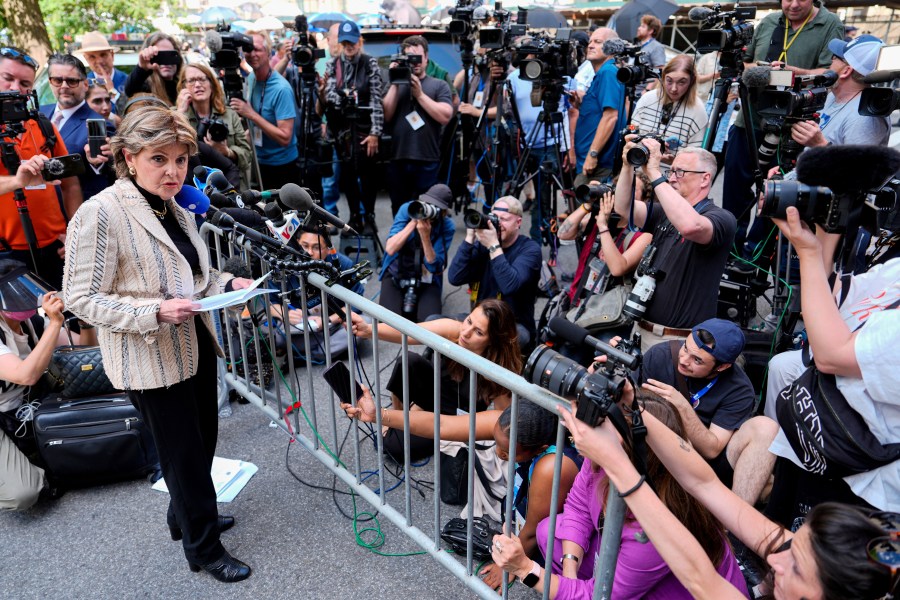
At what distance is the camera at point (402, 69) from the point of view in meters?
5.66

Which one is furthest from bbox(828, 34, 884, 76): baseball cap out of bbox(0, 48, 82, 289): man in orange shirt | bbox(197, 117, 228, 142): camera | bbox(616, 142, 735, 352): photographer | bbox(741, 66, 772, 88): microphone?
bbox(0, 48, 82, 289): man in orange shirt

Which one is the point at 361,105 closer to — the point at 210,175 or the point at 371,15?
the point at 210,175

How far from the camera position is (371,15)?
46.8 ft

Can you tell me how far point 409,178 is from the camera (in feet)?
20.2

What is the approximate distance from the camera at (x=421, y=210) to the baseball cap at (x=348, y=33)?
2344 millimetres

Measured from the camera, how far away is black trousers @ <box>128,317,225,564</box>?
2.42 meters

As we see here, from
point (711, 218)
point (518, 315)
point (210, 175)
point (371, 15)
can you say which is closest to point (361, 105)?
point (518, 315)

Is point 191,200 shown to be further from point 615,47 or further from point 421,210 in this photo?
point 615,47

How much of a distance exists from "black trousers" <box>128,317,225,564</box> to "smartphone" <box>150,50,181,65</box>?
3334 mm

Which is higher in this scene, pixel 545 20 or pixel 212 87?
pixel 545 20

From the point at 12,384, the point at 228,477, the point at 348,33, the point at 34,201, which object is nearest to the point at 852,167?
the point at 228,477

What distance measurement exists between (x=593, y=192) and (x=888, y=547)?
2.85 m

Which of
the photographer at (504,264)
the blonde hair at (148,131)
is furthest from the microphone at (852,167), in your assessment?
the photographer at (504,264)

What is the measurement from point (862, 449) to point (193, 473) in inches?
90.7
